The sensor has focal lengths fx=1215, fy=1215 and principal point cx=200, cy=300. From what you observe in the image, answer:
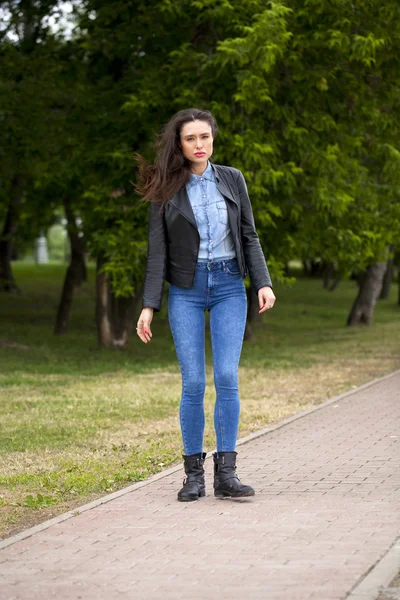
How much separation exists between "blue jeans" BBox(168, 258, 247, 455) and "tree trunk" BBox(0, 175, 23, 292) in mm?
19301

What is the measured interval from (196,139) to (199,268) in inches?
27.7

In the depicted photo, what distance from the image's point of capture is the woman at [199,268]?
6.60m

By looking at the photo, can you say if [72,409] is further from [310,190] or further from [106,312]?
[106,312]

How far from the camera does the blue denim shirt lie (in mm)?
6598

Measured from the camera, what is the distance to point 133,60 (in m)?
19.6

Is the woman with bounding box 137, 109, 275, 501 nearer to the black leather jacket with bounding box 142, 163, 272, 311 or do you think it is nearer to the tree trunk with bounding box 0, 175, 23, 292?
the black leather jacket with bounding box 142, 163, 272, 311

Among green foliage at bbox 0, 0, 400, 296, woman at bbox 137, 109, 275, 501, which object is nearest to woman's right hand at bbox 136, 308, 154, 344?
woman at bbox 137, 109, 275, 501

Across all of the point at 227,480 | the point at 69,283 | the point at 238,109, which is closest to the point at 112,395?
the point at 238,109

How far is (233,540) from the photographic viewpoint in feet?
18.1

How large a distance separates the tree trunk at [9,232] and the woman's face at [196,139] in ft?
63.0

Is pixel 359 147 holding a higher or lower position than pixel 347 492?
higher

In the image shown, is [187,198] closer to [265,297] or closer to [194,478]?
[265,297]

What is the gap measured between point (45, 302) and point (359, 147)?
19.5 m

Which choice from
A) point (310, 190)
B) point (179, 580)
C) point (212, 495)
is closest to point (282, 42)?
point (310, 190)
